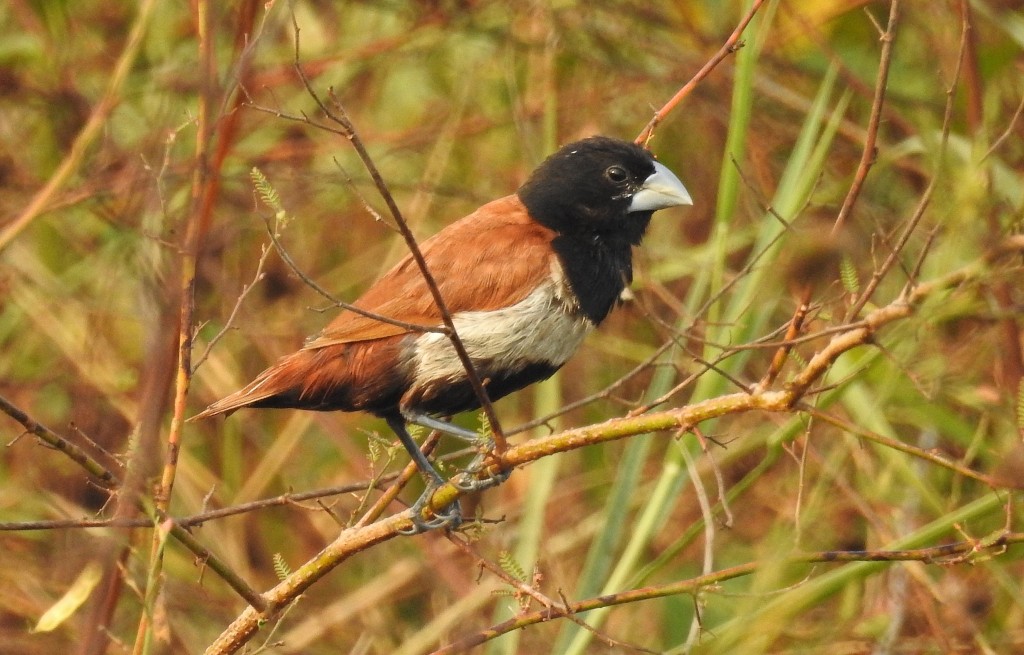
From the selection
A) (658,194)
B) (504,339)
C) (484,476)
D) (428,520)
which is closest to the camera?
(484,476)

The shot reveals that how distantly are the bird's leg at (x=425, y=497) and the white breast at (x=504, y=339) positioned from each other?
0.18 meters

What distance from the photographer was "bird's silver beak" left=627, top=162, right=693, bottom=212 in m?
3.40

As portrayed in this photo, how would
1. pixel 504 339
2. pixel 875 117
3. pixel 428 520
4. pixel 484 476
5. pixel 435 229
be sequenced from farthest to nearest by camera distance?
pixel 435 229, pixel 504 339, pixel 428 520, pixel 484 476, pixel 875 117

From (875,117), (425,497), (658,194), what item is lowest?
(425,497)

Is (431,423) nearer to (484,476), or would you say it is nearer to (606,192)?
(484,476)

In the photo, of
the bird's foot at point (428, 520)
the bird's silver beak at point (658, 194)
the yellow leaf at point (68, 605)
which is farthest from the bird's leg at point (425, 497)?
the bird's silver beak at point (658, 194)

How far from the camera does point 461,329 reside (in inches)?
121

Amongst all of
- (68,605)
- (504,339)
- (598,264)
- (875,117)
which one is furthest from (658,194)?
(68,605)

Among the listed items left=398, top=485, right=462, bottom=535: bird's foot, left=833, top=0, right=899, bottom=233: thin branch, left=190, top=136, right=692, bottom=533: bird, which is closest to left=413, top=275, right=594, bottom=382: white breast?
left=190, top=136, right=692, bottom=533: bird

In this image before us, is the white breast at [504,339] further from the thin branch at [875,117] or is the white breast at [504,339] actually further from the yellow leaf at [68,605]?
the thin branch at [875,117]

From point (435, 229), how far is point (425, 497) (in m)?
2.72

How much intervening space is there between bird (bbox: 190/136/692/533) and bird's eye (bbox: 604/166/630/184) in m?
0.11

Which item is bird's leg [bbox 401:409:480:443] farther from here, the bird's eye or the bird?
the bird's eye

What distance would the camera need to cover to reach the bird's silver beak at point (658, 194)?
340 centimetres
